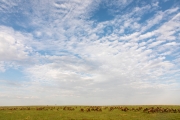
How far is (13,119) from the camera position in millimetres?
37812

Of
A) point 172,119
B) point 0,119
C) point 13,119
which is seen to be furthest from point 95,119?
point 0,119

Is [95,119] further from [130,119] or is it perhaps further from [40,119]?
[40,119]

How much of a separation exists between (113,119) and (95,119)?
3.64m

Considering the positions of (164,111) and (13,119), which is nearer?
(13,119)

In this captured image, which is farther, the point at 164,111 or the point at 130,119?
the point at 164,111

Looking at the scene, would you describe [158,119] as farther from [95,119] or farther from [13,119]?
[13,119]

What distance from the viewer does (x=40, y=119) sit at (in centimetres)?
3706

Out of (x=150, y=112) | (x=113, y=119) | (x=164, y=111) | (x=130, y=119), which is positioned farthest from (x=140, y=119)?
(x=164, y=111)

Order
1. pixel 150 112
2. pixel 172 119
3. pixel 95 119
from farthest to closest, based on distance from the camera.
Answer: pixel 150 112 → pixel 95 119 → pixel 172 119

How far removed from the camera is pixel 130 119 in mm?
34500

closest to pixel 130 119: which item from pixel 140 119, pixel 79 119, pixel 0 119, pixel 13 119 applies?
pixel 140 119

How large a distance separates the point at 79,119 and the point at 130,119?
1025 cm

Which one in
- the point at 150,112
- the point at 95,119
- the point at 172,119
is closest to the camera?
the point at 172,119

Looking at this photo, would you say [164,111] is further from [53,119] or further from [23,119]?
[23,119]
